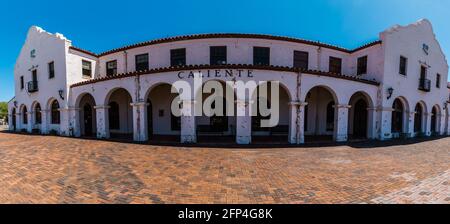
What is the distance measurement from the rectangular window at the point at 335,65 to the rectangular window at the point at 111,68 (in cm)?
1896

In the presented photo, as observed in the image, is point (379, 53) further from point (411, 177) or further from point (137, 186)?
point (137, 186)

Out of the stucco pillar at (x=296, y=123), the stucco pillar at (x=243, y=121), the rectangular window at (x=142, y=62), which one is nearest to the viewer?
the stucco pillar at (x=243, y=121)

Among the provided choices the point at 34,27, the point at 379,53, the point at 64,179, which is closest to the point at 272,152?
the point at 64,179

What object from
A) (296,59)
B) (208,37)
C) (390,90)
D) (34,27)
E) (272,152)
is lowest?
(272,152)

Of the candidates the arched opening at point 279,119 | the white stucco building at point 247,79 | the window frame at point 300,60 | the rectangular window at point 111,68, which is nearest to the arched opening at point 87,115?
the white stucco building at point 247,79

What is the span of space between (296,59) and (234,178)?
12688mm

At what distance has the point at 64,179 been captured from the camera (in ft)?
16.7

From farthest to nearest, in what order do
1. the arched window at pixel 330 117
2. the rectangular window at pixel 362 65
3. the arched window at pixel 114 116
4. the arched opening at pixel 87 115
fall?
the arched window at pixel 114 116 → the arched opening at pixel 87 115 → the arched window at pixel 330 117 → the rectangular window at pixel 362 65

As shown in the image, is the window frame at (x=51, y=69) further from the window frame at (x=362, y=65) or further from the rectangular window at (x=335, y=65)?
the window frame at (x=362, y=65)

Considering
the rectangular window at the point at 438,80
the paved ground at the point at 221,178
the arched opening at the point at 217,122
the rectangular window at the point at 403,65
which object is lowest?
the paved ground at the point at 221,178

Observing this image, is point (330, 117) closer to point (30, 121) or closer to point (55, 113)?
point (55, 113)

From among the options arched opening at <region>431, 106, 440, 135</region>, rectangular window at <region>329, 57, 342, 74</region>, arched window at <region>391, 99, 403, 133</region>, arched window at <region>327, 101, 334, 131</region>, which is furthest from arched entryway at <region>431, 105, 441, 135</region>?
arched window at <region>327, 101, 334, 131</region>

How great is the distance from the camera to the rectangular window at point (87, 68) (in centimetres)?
1642

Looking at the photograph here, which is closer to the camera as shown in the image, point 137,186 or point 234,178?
point 137,186
